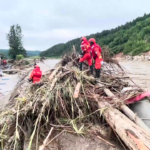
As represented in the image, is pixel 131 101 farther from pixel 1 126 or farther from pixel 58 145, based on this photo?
pixel 1 126

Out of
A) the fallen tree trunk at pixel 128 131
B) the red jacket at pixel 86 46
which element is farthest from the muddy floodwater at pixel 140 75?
the fallen tree trunk at pixel 128 131

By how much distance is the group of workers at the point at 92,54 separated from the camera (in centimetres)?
622

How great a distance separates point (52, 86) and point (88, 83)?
0.89 m

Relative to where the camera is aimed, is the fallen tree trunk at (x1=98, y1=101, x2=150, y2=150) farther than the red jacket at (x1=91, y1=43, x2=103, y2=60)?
No

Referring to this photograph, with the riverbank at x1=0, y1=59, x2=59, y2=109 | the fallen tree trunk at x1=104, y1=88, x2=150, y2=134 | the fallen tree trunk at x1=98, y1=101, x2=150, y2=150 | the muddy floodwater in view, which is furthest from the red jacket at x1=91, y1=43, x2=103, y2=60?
the fallen tree trunk at x1=98, y1=101, x2=150, y2=150

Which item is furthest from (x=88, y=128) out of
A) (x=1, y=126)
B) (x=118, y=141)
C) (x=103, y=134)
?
(x=1, y=126)

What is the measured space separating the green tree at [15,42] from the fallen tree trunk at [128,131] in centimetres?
5228

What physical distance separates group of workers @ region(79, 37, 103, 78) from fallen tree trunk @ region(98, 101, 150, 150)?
2.55 meters

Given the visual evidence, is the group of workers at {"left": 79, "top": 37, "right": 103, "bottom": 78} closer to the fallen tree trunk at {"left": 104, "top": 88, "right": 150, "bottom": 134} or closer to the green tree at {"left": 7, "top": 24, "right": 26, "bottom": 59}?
the fallen tree trunk at {"left": 104, "top": 88, "right": 150, "bottom": 134}

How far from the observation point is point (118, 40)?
2076 inches

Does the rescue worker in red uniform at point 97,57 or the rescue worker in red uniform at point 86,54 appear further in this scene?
the rescue worker in red uniform at point 86,54

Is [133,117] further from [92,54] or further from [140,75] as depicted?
[140,75]

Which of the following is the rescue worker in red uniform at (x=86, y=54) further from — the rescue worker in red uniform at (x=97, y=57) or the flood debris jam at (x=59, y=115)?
the flood debris jam at (x=59, y=115)

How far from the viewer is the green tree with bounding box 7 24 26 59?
→ 53312 mm
